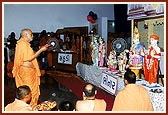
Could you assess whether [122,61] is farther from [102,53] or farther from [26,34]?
[26,34]

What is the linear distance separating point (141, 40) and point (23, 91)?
2.62m

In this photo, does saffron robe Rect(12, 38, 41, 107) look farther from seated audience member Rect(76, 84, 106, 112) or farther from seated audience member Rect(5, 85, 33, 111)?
seated audience member Rect(76, 84, 106, 112)

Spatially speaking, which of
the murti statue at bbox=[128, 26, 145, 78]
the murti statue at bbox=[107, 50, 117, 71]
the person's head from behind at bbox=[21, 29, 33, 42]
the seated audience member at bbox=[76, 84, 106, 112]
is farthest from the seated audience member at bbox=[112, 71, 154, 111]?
the murti statue at bbox=[107, 50, 117, 71]

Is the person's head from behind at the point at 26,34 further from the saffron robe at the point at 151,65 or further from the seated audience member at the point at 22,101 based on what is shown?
the saffron robe at the point at 151,65

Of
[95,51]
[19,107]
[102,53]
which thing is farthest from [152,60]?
[95,51]

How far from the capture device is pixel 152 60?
4043mm

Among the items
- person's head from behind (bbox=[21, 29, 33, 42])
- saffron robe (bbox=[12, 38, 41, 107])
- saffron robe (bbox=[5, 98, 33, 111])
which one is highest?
person's head from behind (bbox=[21, 29, 33, 42])

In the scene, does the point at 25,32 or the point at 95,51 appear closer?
the point at 25,32

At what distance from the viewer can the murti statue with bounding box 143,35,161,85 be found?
13.0 feet

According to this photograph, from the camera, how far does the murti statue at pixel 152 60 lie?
3.97 m

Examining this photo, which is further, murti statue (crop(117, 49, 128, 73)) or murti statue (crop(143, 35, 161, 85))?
murti statue (crop(117, 49, 128, 73))

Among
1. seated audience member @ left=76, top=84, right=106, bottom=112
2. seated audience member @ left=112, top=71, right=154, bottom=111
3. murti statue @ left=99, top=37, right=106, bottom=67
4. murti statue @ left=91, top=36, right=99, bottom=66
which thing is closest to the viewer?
seated audience member @ left=76, top=84, right=106, bottom=112

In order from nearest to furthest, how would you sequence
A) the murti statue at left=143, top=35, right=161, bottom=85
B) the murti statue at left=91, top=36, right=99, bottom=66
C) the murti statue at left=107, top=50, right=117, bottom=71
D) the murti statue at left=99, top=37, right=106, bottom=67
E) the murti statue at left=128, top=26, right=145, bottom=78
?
the murti statue at left=143, top=35, right=161, bottom=85
the murti statue at left=128, top=26, right=145, bottom=78
the murti statue at left=107, top=50, right=117, bottom=71
the murti statue at left=99, top=37, right=106, bottom=67
the murti statue at left=91, top=36, right=99, bottom=66

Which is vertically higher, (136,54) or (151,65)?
(136,54)
